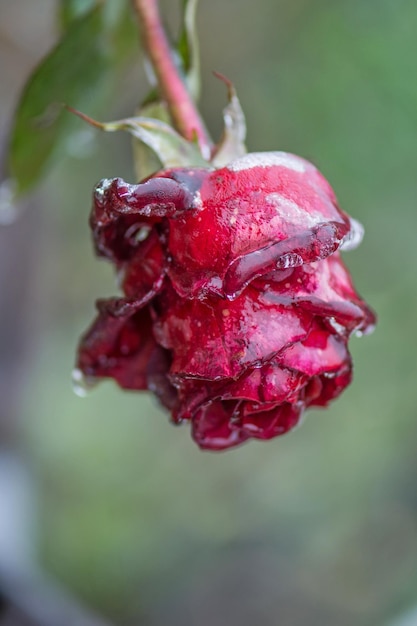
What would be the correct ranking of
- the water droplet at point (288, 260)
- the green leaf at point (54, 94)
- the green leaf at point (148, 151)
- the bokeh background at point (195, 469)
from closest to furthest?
the water droplet at point (288, 260)
the green leaf at point (148, 151)
the green leaf at point (54, 94)
the bokeh background at point (195, 469)

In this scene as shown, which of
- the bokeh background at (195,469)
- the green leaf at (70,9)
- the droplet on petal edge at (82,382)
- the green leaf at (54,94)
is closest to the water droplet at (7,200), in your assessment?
the green leaf at (54,94)

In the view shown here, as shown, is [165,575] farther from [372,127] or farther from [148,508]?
[372,127]

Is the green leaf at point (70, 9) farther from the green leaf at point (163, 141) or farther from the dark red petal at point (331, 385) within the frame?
the dark red petal at point (331, 385)

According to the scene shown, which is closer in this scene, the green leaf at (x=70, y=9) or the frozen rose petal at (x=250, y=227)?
the frozen rose petal at (x=250, y=227)

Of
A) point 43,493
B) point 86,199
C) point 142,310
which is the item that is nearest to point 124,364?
point 142,310

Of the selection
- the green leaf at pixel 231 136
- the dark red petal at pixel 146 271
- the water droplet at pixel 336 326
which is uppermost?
the green leaf at pixel 231 136

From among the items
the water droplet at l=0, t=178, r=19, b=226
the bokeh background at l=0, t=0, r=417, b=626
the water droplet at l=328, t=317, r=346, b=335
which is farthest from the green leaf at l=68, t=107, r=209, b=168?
the bokeh background at l=0, t=0, r=417, b=626
